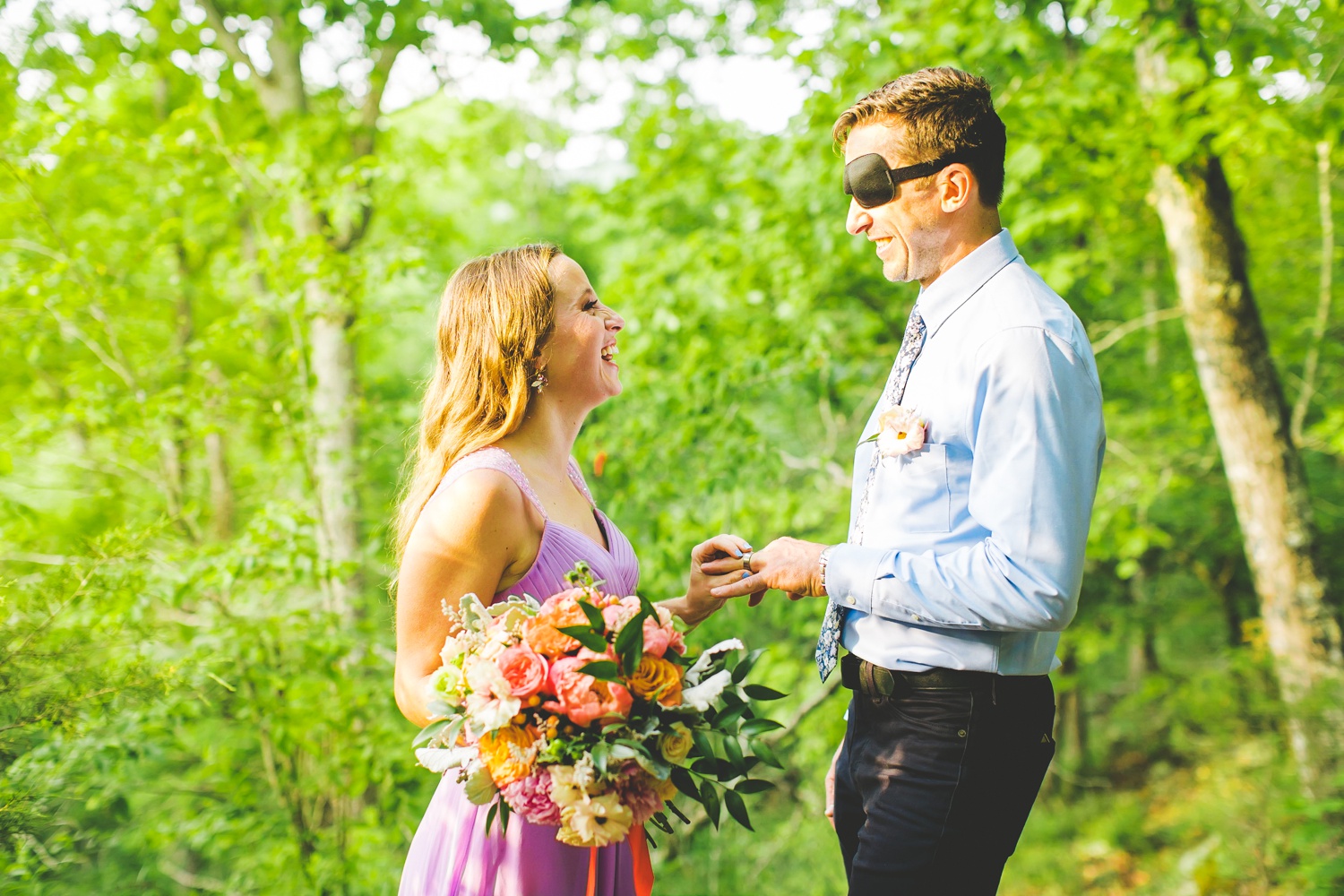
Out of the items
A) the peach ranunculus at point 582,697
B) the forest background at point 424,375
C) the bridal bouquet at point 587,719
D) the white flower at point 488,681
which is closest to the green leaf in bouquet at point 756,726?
the bridal bouquet at point 587,719

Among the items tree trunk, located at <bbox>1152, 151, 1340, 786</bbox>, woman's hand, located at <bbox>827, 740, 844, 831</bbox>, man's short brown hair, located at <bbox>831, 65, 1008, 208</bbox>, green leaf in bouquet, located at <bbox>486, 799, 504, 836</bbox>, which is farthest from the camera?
tree trunk, located at <bbox>1152, 151, 1340, 786</bbox>

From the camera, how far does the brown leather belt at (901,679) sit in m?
1.74

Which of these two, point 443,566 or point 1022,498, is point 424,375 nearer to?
point 443,566

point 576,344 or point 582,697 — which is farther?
point 576,344

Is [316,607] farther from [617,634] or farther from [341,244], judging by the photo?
[617,634]

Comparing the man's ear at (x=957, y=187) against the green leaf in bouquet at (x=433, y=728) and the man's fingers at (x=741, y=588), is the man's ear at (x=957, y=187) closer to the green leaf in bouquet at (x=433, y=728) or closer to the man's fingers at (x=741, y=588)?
the man's fingers at (x=741, y=588)

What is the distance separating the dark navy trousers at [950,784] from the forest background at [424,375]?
199cm

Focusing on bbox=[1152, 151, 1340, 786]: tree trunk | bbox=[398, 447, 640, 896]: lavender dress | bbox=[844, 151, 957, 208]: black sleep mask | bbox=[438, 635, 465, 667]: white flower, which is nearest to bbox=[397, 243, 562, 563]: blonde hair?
bbox=[398, 447, 640, 896]: lavender dress

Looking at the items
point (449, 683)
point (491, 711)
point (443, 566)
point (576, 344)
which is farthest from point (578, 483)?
point (491, 711)

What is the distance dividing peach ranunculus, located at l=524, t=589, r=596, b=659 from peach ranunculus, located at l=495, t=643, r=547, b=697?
0.8 inches

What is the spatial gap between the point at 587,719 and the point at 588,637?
141mm

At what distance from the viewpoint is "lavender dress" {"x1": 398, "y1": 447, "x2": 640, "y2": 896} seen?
1.98 m

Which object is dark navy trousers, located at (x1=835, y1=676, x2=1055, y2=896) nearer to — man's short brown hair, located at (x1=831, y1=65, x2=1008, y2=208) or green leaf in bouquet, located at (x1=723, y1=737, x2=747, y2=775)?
green leaf in bouquet, located at (x1=723, y1=737, x2=747, y2=775)

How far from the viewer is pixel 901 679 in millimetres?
1796
